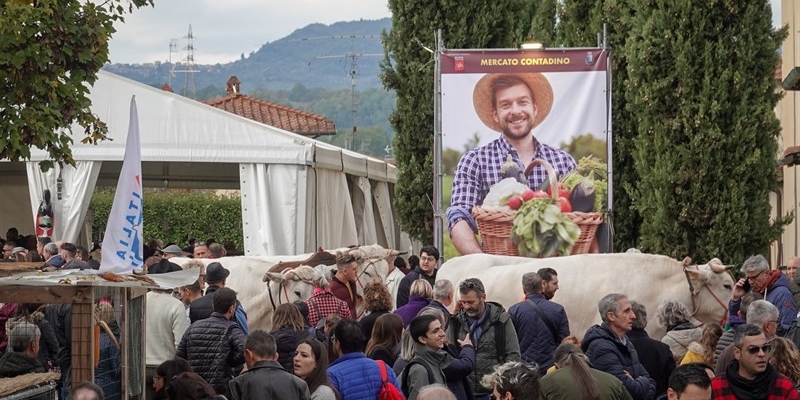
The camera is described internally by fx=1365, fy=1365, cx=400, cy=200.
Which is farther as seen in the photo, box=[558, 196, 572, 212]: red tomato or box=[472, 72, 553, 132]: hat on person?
box=[472, 72, 553, 132]: hat on person

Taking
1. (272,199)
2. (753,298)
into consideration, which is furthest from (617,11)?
(753,298)

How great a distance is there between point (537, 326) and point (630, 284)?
172 inches

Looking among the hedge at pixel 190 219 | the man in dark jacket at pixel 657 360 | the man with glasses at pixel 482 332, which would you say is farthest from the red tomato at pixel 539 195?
the hedge at pixel 190 219

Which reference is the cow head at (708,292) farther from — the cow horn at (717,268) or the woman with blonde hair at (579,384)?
the woman with blonde hair at (579,384)

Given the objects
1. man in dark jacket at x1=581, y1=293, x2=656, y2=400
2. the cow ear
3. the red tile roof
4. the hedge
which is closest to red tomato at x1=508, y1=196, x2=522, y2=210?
the cow ear

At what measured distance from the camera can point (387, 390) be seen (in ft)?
28.9

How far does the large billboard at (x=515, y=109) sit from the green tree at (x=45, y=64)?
518 cm

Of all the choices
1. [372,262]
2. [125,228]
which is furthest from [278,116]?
[125,228]

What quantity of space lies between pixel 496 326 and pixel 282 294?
20.1 feet

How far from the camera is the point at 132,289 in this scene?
32.9 feet

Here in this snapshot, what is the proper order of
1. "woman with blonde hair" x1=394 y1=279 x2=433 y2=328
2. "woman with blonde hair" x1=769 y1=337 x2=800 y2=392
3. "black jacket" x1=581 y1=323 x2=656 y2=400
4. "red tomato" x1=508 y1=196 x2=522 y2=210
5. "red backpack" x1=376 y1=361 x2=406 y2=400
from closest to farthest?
"red backpack" x1=376 y1=361 x2=406 y2=400 < "woman with blonde hair" x1=769 y1=337 x2=800 y2=392 < "black jacket" x1=581 y1=323 x2=656 y2=400 < "woman with blonde hair" x1=394 y1=279 x2=433 y2=328 < "red tomato" x1=508 y1=196 x2=522 y2=210

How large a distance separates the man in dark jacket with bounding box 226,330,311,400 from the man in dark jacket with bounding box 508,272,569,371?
128 inches

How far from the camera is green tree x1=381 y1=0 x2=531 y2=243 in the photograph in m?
22.8

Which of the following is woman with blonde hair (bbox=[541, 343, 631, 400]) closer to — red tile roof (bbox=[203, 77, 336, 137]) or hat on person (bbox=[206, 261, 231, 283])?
hat on person (bbox=[206, 261, 231, 283])
